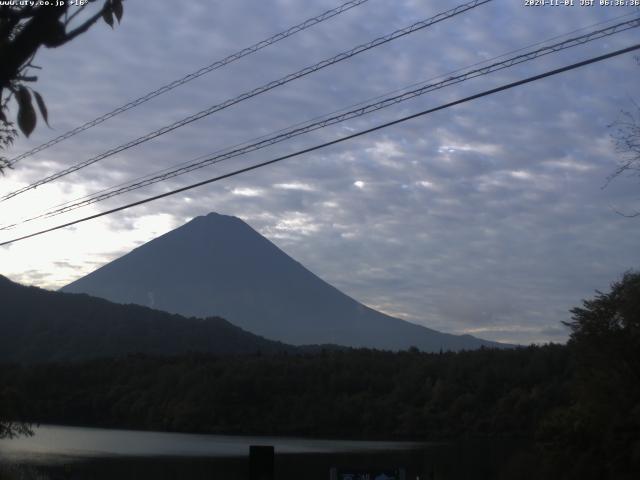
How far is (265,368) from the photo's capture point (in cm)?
8312

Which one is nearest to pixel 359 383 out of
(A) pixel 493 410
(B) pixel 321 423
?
(B) pixel 321 423

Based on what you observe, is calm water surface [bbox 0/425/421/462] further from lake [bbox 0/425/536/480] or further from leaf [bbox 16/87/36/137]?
leaf [bbox 16/87/36/137]

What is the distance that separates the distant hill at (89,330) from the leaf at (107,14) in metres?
88.3

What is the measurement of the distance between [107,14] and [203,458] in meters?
43.0

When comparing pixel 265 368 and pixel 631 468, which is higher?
pixel 265 368

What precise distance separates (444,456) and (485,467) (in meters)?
8.25

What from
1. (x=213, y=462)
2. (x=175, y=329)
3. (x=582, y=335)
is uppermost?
(x=175, y=329)

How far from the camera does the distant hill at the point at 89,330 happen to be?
306ft

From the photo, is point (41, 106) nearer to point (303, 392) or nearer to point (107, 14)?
point (107, 14)

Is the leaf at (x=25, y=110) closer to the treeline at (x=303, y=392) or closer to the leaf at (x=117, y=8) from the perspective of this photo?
the leaf at (x=117, y=8)

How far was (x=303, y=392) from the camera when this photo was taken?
81.1 metres

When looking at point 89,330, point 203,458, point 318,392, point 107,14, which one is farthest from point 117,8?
point 89,330

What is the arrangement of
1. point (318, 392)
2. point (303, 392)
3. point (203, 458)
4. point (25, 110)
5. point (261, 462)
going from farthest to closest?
point (303, 392), point (318, 392), point (203, 458), point (261, 462), point (25, 110)

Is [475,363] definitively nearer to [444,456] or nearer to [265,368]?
[265,368]
